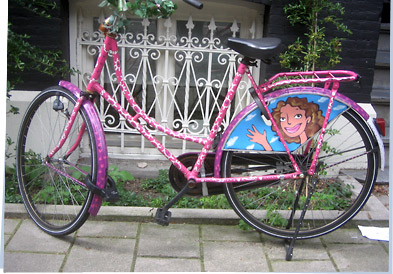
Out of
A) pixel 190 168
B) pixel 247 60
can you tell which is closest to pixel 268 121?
pixel 247 60

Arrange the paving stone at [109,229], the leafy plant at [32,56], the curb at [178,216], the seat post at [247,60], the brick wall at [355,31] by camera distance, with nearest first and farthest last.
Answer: the seat post at [247,60] < the paving stone at [109,229] < the curb at [178,216] < the leafy plant at [32,56] < the brick wall at [355,31]

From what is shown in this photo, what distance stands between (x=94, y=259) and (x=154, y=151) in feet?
5.61

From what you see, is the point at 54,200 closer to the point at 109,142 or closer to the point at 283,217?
the point at 109,142

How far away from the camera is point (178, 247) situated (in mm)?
2986

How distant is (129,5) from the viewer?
8.61 feet

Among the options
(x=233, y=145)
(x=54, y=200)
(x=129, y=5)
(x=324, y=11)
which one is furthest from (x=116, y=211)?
(x=324, y=11)

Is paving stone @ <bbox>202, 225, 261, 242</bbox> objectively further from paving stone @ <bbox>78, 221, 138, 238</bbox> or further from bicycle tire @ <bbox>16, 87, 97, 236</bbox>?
bicycle tire @ <bbox>16, 87, 97, 236</bbox>

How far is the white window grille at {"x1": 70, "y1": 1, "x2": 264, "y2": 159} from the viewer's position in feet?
13.4

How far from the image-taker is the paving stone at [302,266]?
2803 mm

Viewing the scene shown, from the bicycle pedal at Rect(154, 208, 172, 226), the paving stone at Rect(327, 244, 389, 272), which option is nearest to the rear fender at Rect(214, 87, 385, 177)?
the bicycle pedal at Rect(154, 208, 172, 226)

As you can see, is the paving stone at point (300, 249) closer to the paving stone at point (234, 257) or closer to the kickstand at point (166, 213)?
the paving stone at point (234, 257)

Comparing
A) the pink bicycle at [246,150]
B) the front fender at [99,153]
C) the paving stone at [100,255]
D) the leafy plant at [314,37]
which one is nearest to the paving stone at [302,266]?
the pink bicycle at [246,150]

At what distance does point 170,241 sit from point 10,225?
1147mm

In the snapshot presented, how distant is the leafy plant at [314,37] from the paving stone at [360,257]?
1427 mm
